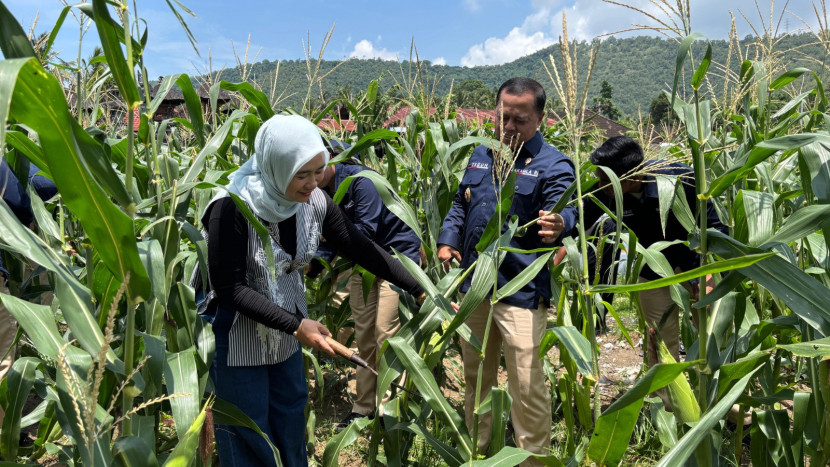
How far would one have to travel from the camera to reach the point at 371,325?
138 inches

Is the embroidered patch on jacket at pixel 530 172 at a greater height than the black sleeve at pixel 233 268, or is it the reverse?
the embroidered patch on jacket at pixel 530 172

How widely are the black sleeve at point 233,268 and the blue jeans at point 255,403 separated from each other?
127 millimetres

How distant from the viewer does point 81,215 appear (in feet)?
3.63

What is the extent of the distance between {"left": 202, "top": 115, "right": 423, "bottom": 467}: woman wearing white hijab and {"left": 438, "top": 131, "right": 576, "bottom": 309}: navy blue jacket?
512 mm

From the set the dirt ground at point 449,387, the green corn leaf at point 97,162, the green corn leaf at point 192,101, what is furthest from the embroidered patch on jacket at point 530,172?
the green corn leaf at point 97,162

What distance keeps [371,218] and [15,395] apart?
6.04ft

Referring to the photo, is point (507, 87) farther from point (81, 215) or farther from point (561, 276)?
point (81, 215)

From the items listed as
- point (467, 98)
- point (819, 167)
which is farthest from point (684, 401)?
point (467, 98)

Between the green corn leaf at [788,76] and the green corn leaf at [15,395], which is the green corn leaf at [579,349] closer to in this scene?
the green corn leaf at [788,76]

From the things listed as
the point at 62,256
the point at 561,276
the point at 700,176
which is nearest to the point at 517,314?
the point at 561,276

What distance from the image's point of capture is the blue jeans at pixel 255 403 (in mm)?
2002

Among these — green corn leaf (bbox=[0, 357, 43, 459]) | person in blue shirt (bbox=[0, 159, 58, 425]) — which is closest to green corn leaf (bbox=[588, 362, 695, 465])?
green corn leaf (bbox=[0, 357, 43, 459])

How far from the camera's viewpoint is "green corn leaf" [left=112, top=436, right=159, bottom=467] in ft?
4.21

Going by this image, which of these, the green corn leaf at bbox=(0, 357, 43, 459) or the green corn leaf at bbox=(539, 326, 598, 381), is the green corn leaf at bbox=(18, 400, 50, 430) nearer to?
the green corn leaf at bbox=(0, 357, 43, 459)
